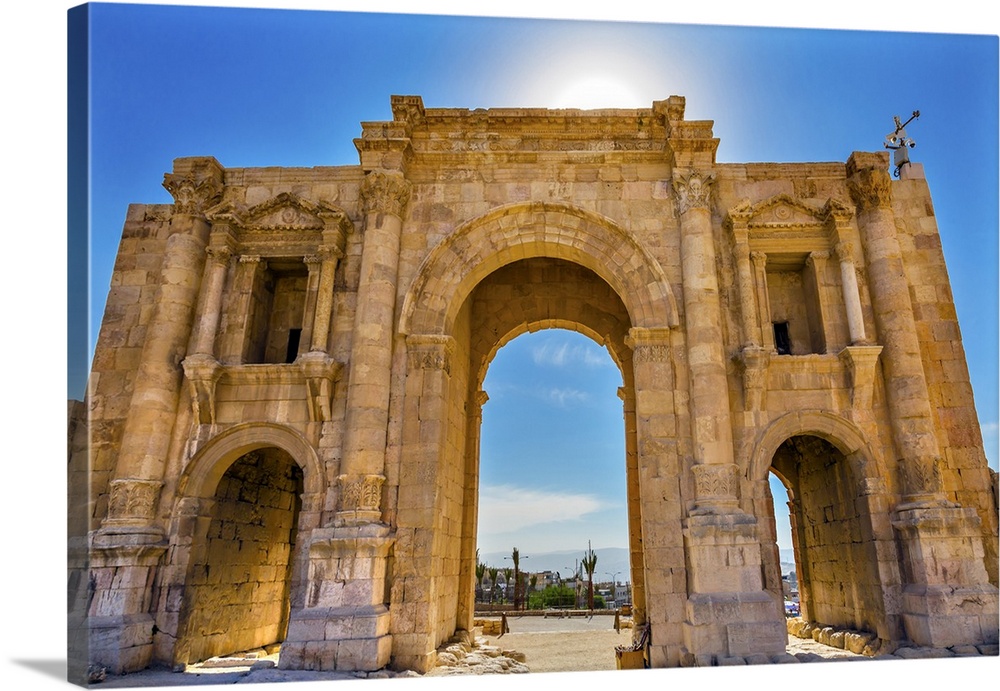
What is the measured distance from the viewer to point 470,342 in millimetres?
14242

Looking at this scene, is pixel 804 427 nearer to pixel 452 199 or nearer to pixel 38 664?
pixel 452 199

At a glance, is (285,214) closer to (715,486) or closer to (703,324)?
(703,324)

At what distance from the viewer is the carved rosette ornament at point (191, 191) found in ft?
38.1

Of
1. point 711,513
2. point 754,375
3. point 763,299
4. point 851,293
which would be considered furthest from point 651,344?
point 851,293

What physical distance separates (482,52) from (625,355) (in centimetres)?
783

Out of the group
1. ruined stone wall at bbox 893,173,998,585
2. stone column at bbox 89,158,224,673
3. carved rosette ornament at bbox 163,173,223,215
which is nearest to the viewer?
stone column at bbox 89,158,224,673

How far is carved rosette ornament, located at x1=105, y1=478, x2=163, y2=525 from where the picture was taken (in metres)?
9.72

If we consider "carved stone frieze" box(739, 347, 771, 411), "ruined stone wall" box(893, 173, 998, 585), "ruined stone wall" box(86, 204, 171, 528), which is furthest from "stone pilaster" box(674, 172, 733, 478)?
"ruined stone wall" box(86, 204, 171, 528)

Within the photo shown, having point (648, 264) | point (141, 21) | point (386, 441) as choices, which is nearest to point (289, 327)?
point (386, 441)

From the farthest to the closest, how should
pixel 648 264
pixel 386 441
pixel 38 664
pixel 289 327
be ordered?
pixel 289 327 → pixel 648 264 → pixel 386 441 → pixel 38 664

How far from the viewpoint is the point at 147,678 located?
8.37 m

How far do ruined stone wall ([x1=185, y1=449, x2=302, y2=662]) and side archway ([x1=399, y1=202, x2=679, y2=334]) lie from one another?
4628 millimetres

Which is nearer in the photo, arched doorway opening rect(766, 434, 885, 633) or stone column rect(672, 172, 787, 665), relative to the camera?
stone column rect(672, 172, 787, 665)

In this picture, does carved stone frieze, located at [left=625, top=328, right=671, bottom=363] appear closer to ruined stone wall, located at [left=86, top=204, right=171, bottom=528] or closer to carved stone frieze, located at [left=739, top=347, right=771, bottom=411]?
carved stone frieze, located at [left=739, top=347, right=771, bottom=411]
